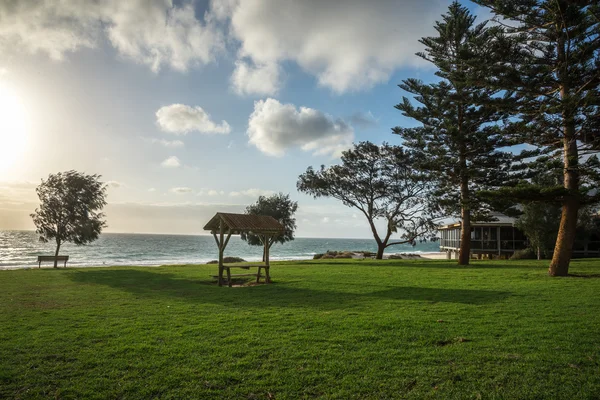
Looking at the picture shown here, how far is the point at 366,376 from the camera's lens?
14.0ft

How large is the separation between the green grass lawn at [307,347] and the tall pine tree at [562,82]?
4954 millimetres

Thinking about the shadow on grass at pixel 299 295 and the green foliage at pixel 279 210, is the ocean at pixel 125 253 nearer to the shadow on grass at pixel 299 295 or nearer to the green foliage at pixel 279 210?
the green foliage at pixel 279 210

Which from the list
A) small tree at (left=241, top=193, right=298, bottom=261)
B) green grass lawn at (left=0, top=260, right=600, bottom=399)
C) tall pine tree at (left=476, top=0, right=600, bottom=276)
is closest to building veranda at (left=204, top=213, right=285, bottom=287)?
green grass lawn at (left=0, top=260, right=600, bottom=399)

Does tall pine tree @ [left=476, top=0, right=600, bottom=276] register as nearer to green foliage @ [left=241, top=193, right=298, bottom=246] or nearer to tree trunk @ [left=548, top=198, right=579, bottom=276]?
tree trunk @ [left=548, top=198, right=579, bottom=276]

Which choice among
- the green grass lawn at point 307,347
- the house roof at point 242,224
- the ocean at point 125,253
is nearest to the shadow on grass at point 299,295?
the green grass lawn at point 307,347

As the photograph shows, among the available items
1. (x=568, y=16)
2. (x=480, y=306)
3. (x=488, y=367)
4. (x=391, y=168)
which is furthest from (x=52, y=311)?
(x=391, y=168)

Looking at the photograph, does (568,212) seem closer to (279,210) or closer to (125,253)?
(279,210)

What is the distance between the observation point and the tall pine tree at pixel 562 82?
13.0 metres

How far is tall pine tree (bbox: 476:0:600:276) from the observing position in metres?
Answer: 13.0

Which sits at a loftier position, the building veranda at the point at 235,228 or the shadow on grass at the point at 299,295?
the building veranda at the point at 235,228

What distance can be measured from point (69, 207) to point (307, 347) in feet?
82.1

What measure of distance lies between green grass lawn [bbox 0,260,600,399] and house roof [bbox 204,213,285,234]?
157 inches

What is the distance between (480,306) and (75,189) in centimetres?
2553

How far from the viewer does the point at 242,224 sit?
533 inches
